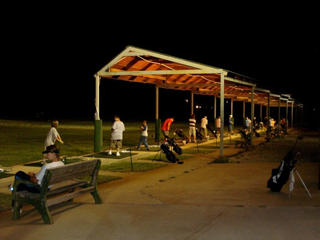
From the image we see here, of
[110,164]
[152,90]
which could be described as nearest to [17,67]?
[152,90]

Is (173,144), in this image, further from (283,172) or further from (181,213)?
(181,213)

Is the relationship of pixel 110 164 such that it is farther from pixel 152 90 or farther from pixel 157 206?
pixel 152 90

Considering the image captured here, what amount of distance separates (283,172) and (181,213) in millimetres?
2950

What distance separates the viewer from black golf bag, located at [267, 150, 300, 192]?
29.6 ft

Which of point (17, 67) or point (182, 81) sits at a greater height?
point (17, 67)

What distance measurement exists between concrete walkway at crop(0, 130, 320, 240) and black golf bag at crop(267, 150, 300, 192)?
197 mm

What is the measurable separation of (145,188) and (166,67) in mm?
10236

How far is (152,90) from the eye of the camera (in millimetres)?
93812

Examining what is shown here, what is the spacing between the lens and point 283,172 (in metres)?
9.29

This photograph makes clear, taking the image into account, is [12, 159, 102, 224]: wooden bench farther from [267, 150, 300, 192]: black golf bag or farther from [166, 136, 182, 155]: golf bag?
[166, 136, 182, 155]: golf bag

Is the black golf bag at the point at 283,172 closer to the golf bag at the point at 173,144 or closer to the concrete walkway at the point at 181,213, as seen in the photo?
the concrete walkway at the point at 181,213

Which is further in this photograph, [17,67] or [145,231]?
[17,67]

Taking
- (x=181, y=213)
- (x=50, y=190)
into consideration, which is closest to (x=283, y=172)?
(x=181, y=213)

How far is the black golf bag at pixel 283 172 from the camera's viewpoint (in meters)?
9.02
